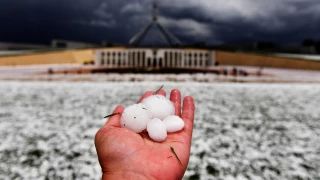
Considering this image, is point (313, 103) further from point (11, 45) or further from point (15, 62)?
point (11, 45)

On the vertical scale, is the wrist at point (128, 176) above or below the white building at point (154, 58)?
below

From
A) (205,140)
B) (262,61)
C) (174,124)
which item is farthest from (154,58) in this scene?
(174,124)

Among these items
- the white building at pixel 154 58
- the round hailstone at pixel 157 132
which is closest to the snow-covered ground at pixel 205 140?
the round hailstone at pixel 157 132

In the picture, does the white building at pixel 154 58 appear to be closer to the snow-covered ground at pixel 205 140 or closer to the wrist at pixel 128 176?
the snow-covered ground at pixel 205 140

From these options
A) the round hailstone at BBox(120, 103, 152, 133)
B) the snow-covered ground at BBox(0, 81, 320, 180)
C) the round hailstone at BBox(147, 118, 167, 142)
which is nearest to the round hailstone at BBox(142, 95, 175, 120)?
the round hailstone at BBox(120, 103, 152, 133)

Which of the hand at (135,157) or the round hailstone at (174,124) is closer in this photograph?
the hand at (135,157)

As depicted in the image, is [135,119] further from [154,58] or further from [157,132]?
[154,58]
